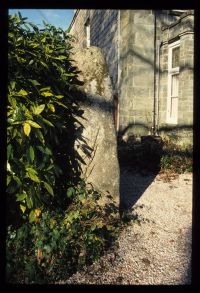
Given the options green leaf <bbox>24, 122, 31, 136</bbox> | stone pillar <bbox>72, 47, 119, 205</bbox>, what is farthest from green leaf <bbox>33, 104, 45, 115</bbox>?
stone pillar <bbox>72, 47, 119, 205</bbox>

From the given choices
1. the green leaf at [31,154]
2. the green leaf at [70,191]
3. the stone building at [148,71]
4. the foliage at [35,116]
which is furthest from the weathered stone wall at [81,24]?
the green leaf at [31,154]

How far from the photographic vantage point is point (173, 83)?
909 centimetres

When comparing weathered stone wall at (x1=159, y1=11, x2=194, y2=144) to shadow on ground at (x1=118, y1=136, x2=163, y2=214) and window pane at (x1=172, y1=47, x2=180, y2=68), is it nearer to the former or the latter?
window pane at (x1=172, y1=47, x2=180, y2=68)

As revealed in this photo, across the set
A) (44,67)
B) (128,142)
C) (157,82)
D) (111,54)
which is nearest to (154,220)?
(44,67)

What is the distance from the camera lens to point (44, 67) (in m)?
3.15

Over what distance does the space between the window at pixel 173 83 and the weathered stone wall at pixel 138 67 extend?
559mm

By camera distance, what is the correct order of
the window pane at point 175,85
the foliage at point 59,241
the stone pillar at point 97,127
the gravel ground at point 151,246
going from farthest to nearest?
1. the window pane at point 175,85
2. the stone pillar at point 97,127
3. the gravel ground at point 151,246
4. the foliage at point 59,241

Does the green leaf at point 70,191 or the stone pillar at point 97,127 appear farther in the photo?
the stone pillar at point 97,127

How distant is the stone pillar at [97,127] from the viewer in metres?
3.59

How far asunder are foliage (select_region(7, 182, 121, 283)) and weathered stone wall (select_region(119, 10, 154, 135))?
5.90 m

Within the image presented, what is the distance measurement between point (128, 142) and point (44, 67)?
588 cm

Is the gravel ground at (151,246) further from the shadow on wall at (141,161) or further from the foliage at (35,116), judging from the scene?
the foliage at (35,116)

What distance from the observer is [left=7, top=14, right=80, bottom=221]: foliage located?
2.63 metres

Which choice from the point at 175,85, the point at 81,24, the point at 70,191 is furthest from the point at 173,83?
the point at 81,24
